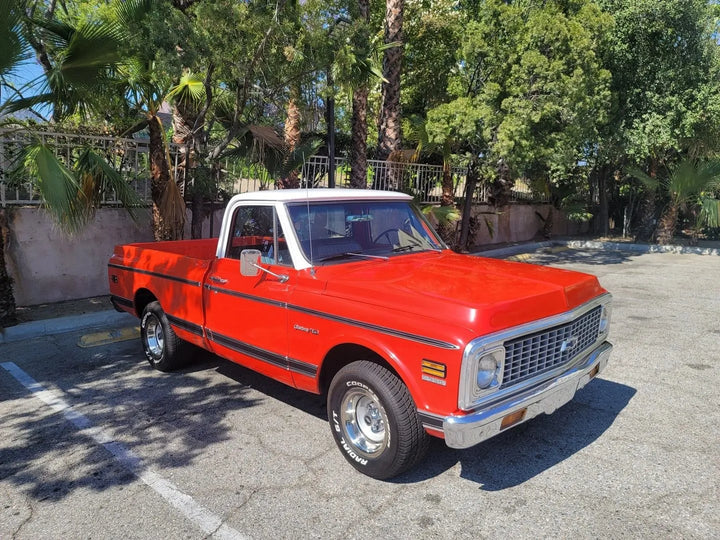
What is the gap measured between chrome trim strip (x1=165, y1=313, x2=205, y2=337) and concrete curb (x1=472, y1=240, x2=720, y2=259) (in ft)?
37.1

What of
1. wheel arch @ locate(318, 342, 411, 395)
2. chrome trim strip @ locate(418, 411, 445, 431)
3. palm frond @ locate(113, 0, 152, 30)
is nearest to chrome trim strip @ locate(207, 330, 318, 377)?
wheel arch @ locate(318, 342, 411, 395)

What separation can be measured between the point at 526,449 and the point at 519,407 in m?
0.94

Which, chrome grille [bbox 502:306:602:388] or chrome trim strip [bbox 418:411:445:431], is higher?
chrome grille [bbox 502:306:602:388]

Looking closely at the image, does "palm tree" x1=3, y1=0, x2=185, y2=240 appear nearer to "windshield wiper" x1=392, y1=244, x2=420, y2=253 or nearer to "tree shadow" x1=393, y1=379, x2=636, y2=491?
"windshield wiper" x1=392, y1=244, x2=420, y2=253

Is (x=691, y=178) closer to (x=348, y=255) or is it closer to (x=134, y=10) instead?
(x=134, y=10)

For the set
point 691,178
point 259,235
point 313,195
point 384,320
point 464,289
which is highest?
point 691,178

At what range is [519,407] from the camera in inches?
126

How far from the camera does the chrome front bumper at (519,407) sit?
2.99m

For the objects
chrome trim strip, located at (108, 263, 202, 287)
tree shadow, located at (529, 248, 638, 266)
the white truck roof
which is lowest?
tree shadow, located at (529, 248, 638, 266)

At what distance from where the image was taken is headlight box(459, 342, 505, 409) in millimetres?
2955

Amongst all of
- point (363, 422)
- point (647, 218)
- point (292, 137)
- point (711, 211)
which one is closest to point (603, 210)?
point (647, 218)

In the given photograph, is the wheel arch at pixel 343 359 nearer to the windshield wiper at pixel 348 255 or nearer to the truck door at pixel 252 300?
the truck door at pixel 252 300

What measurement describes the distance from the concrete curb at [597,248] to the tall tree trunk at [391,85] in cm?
405

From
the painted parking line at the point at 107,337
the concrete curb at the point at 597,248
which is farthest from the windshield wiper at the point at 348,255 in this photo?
the concrete curb at the point at 597,248
